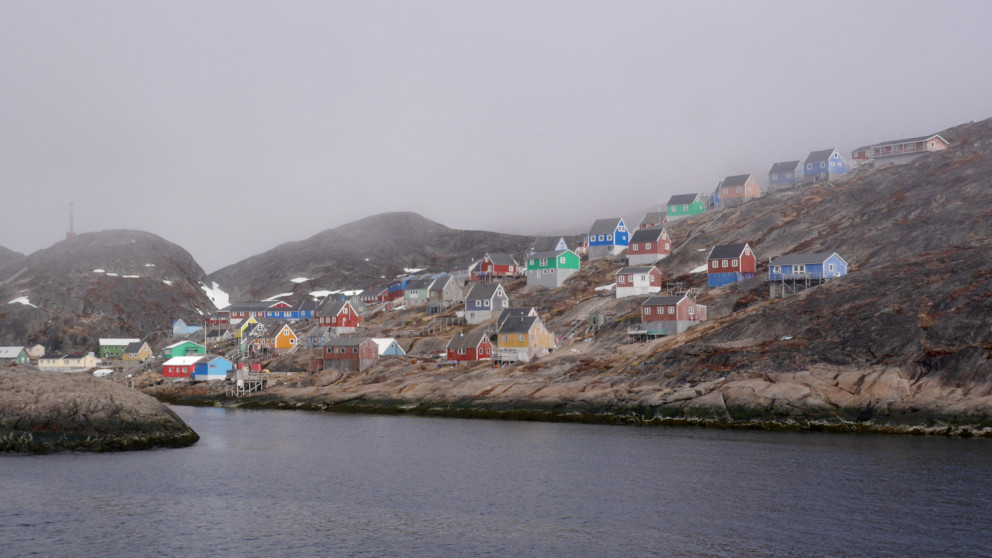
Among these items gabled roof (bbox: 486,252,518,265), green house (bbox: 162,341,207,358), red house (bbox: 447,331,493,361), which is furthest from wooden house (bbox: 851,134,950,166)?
green house (bbox: 162,341,207,358)

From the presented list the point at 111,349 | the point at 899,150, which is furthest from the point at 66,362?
the point at 899,150

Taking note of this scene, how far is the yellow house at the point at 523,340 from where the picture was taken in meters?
106

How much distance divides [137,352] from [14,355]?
24919 millimetres

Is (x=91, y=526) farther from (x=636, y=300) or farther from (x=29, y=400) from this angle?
(x=636, y=300)

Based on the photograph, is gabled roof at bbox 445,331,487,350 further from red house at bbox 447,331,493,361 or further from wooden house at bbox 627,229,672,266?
wooden house at bbox 627,229,672,266

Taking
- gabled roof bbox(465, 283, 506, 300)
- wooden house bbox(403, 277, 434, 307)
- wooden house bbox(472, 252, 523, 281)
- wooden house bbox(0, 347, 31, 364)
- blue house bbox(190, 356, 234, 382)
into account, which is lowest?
blue house bbox(190, 356, 234, 382)

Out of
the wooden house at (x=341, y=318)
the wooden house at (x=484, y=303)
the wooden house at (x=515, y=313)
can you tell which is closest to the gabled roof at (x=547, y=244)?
the wooden house at (x=484, y=303)

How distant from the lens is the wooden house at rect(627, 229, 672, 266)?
455 ft

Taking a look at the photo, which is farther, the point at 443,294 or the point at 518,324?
the point at 443,294

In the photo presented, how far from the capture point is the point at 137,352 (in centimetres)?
17012

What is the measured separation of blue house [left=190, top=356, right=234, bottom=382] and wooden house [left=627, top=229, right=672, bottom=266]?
71568mm

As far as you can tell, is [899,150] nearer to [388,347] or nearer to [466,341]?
[466,341]

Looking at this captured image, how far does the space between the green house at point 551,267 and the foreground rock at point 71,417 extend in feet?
268

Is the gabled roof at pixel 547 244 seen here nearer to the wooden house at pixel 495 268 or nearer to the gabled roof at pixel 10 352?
the wooden house at pixel 495 268
